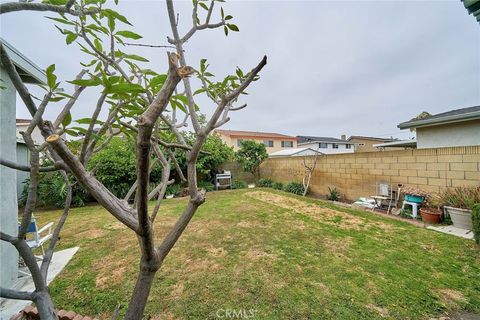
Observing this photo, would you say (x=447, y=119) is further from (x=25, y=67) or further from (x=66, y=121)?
(x=25, y=67)

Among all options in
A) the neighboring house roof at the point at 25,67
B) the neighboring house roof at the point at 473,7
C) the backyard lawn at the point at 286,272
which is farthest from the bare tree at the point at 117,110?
the neighboring house roof at the point at 25,67

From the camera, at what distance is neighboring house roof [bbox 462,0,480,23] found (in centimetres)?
124

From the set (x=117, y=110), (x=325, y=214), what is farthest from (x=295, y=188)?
(x=117, y=110)

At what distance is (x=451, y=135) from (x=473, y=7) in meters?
7.19

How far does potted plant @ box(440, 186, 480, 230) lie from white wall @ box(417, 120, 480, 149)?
2.27 m

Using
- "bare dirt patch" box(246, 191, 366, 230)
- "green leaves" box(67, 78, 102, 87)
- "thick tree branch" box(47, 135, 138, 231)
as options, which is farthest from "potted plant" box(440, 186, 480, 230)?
"green leaves" box(67, 78, 102, 87)

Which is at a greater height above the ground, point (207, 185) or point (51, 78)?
point (51, 78)

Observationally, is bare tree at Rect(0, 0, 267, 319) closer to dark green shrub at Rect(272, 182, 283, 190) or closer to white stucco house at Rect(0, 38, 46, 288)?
white stucco house at Rect(0, 38, 46, 288)

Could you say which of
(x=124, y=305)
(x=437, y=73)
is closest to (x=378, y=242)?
(x=124, y=305)

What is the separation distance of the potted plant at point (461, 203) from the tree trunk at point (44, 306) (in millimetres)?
6283

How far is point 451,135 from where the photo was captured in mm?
6273

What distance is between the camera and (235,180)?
11.8 meters

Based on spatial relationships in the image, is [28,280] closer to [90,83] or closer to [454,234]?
[90,83]

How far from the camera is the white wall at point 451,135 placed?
19.1ft
